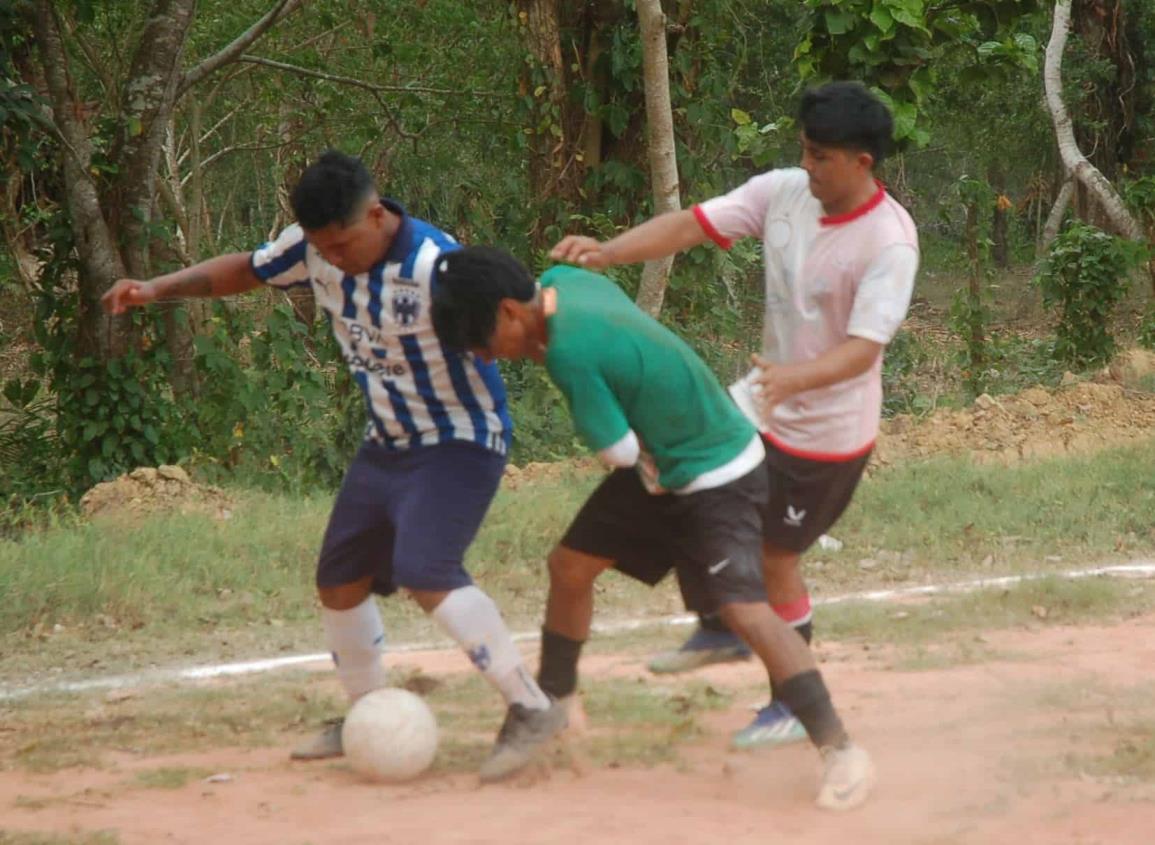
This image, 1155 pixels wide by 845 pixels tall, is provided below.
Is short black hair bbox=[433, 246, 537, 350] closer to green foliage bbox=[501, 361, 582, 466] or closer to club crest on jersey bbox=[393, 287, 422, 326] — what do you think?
club crest on jersey bbox=[393, 287, 422, 326]

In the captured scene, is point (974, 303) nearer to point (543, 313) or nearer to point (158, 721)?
point (158, 721)

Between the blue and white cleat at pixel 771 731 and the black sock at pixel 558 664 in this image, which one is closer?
the black sock at pixel 558 664

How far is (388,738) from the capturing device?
462 cm

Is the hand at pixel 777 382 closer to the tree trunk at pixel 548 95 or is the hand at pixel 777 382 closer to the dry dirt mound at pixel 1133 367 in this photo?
the tree trunk at pixel 548 95

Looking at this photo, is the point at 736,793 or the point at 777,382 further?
the point at 736,793

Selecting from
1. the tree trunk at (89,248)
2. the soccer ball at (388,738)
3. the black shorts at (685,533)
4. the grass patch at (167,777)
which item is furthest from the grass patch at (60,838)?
the tree trunk at (89,248)

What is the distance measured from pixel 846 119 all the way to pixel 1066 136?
16003mm

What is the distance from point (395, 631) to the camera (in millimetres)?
7191

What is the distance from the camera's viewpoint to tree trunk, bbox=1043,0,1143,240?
17781mm

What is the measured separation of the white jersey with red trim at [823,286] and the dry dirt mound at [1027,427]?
18.9 feet

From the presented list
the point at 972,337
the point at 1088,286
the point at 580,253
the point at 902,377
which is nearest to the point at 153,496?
the point at 580,253

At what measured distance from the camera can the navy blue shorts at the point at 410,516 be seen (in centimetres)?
448

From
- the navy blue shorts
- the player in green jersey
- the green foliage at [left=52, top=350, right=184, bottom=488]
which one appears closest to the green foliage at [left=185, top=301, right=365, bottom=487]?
the green foliage at [left=52, top=350, right=184, bottom=488]

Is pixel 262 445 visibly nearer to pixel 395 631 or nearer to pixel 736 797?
pixel 395 631
